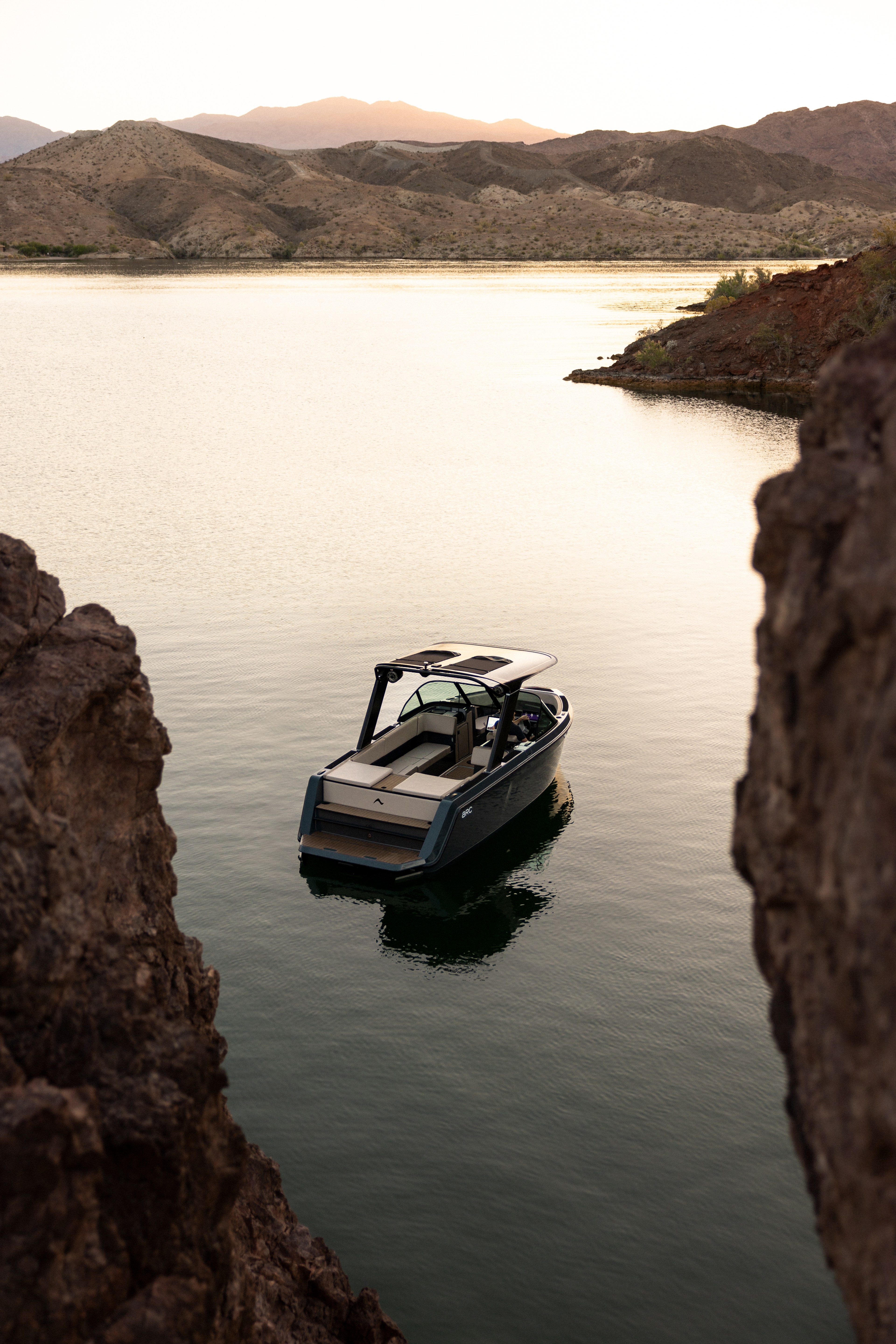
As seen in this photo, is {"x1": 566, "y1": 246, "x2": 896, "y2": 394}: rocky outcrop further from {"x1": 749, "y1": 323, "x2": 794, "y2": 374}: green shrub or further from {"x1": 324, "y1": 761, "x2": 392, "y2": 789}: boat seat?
{"x1": 324, "y1": 761, "x2": 392, "y2": 789}: boat seat

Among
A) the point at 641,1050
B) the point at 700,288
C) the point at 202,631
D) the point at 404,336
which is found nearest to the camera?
the point at 641,1050

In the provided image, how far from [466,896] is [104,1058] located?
13.8m

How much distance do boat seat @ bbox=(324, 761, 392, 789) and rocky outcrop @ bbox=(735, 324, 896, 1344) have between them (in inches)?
583

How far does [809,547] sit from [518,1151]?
10.2 meters

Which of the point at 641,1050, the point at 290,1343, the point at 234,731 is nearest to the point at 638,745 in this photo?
the point at 234,731

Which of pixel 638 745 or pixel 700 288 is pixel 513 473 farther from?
pixel 700 288

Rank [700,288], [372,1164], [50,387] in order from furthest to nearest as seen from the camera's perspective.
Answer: [700,288] → [50,387] → [372,1164]

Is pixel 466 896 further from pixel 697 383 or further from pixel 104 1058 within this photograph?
pixel 697 383

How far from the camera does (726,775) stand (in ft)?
81.1

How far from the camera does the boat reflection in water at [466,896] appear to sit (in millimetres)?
19500

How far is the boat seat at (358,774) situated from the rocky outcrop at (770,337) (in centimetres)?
6148

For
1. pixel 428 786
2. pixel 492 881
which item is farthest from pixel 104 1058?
pixel 492 881

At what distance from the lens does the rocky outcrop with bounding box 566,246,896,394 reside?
7656 centimetres

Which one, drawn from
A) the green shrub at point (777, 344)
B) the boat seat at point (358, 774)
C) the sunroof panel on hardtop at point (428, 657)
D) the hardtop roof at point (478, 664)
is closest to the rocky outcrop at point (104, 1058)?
the boat seat at point (358, 774)
